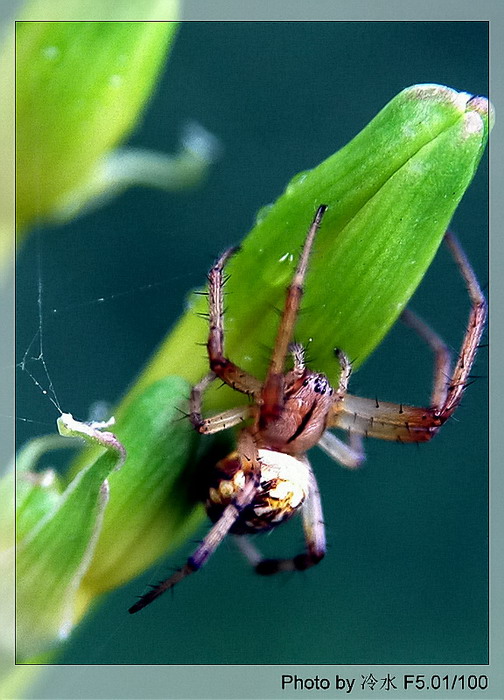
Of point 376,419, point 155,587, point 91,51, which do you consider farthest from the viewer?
point 376,419

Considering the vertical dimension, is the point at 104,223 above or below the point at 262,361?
above

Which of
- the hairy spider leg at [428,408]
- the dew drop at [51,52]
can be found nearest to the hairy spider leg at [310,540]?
the hairy spider leg at [428,408]

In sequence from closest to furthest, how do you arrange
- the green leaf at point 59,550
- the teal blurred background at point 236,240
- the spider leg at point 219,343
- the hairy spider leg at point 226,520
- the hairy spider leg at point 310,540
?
the green leaf at point 59,550, the spider leg at point 219,343, the hairy spider leg at point 226,520, the hairy spider leg at point 310,540, the teal blurred background at point 236,240

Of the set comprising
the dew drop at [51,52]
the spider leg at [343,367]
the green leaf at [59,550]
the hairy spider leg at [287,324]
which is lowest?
the green leaf at [59,550]

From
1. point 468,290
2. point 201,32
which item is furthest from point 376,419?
point 201,32

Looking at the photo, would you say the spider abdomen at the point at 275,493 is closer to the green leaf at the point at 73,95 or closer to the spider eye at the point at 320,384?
the spider eye at the point at 320,384

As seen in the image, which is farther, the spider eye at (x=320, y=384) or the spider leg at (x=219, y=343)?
the spider eye at (x=320, y=384)

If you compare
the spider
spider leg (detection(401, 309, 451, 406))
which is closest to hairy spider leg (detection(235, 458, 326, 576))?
the spider

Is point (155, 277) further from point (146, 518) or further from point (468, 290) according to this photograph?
point (146, 518)
